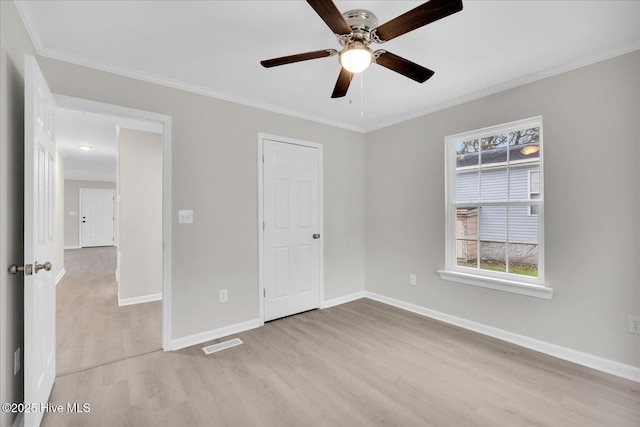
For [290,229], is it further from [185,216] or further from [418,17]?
[418,17]

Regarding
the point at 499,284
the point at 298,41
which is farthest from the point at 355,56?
the point at 499,284

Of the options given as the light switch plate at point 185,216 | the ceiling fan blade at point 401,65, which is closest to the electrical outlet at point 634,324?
the ceiling fan blade at point 401,65

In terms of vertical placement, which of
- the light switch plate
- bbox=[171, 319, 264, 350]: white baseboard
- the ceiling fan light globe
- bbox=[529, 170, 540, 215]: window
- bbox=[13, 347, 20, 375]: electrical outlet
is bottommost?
bbox=[171, 319, 264, 350]: white baseboard

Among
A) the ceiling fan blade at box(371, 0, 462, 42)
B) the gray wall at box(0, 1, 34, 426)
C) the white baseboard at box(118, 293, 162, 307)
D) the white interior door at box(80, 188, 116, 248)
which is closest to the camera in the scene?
the ceiling fan blade at box(371, 0, 462, 42)

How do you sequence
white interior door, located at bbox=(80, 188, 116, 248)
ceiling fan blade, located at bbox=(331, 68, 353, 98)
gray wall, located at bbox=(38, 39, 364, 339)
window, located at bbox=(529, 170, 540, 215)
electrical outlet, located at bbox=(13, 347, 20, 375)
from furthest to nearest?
white interior door, located at bbox=(80, 188, 116, 248), window, located at bbox=(529, 170, 540, 215), gray wall, located at bbox=(38, 39, 364, 339), ceiling fan blade, located at bbox=(331, 68, 353, 98), electrical outlet, located at bbox=(13, 347, 20, 375)

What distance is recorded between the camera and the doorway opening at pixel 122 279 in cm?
261

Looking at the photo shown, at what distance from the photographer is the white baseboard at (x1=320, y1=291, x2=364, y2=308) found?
3874mm

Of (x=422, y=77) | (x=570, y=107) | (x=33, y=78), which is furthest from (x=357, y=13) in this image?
(x=570, y=107)

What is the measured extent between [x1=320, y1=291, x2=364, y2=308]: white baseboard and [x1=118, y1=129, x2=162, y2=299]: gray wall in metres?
2.47

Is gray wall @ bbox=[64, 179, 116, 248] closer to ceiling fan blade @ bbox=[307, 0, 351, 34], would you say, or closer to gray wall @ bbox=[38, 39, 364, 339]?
gray wall @ bbox=[38, 39, 364, 339]

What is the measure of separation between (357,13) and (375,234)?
2907 mm

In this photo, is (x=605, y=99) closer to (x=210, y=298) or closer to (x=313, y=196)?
(x=313, y=196)

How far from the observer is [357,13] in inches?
67.2

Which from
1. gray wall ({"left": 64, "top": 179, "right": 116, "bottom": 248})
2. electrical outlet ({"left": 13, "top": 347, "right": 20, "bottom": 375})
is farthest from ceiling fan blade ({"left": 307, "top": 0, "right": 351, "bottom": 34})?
gray wall ({"left": 64, "top": 179, "right": 116, "bottom": 248})
